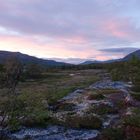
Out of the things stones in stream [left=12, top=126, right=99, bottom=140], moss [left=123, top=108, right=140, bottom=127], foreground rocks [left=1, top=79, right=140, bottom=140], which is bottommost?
stones in stream [left=12, top=126, right=99, bottom=140]

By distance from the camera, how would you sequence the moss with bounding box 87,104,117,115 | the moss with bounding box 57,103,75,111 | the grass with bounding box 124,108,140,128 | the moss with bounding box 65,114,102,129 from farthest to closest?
the moss with bounding box 57,103,75,111
the moss with bounding box 87,104,117,115
the moss with bounding box 65,114,102,129
the grass with bounding box 124,108,140,128

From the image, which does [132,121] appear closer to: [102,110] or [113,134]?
[113,134]

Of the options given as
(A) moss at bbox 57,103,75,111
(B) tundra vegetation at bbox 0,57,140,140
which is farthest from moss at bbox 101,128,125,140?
(A) moss at bbox 57,103,75,111

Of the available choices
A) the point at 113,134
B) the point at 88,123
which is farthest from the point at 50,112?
the point at 113,134

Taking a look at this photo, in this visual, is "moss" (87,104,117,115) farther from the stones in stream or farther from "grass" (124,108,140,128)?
the stones in stream

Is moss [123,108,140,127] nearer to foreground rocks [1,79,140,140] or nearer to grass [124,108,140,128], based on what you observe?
grass [124,108,140,128]

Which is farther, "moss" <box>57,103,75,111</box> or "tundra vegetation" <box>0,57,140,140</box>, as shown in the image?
"moss" <box>57,103,75,111</box>

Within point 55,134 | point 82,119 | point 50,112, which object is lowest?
point 55,134

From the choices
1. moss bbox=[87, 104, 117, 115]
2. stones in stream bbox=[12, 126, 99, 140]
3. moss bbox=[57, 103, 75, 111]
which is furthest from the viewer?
moss bbox=[57, 103, 75, 111]

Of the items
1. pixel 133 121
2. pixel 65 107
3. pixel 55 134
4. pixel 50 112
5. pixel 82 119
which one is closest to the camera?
pixel 55 134

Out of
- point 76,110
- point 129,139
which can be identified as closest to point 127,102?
point 76,110

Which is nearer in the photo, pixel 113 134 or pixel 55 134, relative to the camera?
pixel 113 134

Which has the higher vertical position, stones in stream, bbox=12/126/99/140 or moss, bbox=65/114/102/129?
moss, bbox=65/114/102/129

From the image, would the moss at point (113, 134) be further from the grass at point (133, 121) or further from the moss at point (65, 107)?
the moss at point (65, 107)
